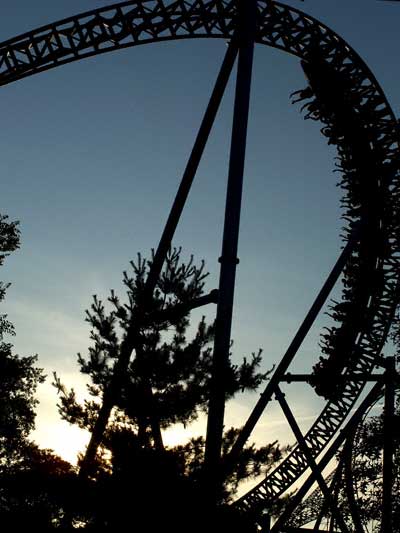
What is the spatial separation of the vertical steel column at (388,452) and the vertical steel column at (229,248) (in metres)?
3.55

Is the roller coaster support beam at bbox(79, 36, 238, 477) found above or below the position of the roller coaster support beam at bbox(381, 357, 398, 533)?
above

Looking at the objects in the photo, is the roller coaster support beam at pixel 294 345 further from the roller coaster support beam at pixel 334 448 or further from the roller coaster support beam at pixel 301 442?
the roller coaster support beam at pixel 334 448

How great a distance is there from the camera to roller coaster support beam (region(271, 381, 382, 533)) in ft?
32.6

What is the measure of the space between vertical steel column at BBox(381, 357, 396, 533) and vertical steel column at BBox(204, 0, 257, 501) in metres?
3.55

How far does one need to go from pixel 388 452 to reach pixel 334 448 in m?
0.89

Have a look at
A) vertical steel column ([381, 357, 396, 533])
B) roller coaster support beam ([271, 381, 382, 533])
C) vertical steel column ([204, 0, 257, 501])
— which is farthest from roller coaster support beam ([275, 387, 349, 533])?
vertical steel column ([204, 0, 257, 501])

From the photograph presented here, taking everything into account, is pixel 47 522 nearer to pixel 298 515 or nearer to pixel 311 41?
pixel 311 41

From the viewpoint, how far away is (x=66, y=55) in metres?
9.74

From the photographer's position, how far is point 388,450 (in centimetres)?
997

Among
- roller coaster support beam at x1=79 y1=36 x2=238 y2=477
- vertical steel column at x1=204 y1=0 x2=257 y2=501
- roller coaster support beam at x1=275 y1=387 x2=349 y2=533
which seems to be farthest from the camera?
roller coaster support beam at x1=275 y1=387 x2=349 y2=533

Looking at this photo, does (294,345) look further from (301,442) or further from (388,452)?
(388,452)

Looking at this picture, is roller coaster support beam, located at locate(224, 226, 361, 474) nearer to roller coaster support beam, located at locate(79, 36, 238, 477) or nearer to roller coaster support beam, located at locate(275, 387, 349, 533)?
roller coaster support beam, located at locate(275, 387, 349, 533)

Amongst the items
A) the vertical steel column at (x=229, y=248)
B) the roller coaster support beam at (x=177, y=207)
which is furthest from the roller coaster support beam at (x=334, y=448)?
the roller coaster support beam at (x=177, y=207)

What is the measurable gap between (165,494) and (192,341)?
475 cm
